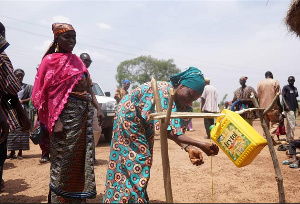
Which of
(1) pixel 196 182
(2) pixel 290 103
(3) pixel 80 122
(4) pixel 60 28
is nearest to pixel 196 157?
(3) pixel 80 122

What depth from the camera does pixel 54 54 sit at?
9.68ft

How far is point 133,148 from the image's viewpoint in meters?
2.43

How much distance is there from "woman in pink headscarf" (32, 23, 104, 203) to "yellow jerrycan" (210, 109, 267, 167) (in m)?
1.42

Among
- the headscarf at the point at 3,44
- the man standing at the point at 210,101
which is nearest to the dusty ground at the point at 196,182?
the headscarf at the point at 3,44

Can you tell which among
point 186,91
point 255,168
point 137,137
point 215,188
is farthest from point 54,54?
point 255,168

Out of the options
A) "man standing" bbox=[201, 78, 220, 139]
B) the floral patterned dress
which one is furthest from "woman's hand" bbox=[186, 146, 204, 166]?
"man standing" bbox=[201, 78, 220, 139]

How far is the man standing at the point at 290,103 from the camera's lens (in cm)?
785

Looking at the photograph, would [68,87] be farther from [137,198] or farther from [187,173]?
[187,173]

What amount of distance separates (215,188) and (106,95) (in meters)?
5.57

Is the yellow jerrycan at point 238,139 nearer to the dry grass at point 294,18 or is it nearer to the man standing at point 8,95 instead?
the man standing at point 8,95

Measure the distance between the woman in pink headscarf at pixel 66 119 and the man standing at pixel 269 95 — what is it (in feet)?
19.2

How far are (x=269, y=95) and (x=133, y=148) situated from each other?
6.26m

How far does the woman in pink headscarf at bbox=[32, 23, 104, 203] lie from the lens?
2820mm

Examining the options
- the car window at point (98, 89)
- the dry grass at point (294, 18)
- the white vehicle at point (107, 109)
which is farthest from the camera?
the car window at point (98, 89)
